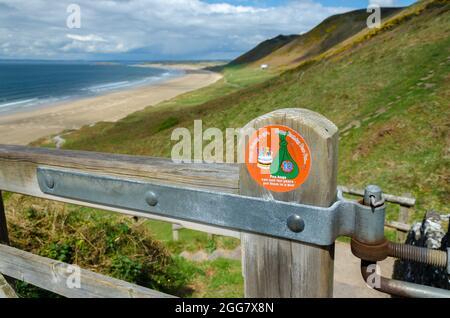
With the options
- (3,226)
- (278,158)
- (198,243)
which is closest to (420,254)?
(278,158)

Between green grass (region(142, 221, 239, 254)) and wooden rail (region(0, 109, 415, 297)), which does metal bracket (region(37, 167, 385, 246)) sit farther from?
green grass (region(142, 221, 239, 254))

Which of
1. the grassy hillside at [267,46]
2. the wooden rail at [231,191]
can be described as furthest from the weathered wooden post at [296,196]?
the grassy hillside at [267,46]

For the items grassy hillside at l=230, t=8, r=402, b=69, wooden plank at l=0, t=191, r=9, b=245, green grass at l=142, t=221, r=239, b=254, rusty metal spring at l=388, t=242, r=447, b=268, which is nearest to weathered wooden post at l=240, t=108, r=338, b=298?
rusty metal spring at l=388, t=242, r=447, b=268

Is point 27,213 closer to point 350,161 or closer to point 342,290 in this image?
point 342,290

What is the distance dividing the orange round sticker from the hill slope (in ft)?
24.1

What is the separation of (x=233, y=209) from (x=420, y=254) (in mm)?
732

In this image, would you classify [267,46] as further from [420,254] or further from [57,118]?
[420,254]

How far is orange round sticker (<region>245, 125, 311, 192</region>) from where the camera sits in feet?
4.12

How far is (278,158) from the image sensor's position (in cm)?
128
